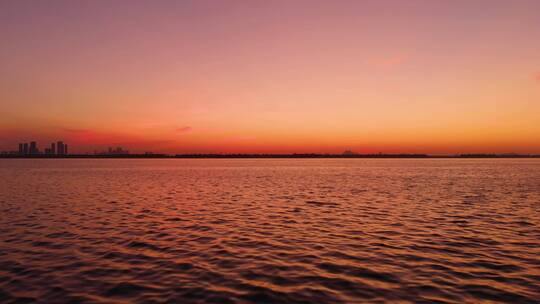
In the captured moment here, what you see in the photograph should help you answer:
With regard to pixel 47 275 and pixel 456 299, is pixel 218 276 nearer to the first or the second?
A: pixel 47 275

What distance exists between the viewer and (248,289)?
40.2ft

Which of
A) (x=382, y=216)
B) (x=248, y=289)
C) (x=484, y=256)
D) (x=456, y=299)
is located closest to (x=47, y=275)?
(x=248, y=289)

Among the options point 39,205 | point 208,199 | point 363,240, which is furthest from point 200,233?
point 39,205

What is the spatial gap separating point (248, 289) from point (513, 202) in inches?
1403

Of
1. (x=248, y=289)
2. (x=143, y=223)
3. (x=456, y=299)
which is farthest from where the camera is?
(x=143, y=223)

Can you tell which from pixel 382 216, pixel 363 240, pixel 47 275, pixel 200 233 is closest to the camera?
pixel 47 275

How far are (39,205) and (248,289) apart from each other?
31237 millimetres

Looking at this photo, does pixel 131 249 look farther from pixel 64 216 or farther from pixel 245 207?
pixel 245 207

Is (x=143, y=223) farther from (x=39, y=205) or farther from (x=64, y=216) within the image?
(x=39, y=205)

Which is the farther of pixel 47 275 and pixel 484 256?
pixel 484 256

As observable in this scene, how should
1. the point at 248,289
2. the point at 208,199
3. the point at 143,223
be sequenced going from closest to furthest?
1. the point at 248,289
2. the point at 143,223
3. the point at 208,199

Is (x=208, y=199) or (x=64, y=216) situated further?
(x=208, y=199)

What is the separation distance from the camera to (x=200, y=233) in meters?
21.8

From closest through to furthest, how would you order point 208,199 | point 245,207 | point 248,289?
point 248,289
point 245,207
point 208,199
